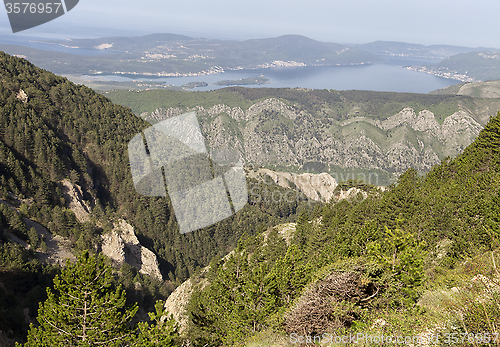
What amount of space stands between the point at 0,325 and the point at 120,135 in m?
112

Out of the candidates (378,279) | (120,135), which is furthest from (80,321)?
(120,135)

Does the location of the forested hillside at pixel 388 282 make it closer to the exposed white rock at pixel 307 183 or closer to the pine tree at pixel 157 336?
the pine tree at pixel 157 336

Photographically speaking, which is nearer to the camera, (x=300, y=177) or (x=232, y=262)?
(x=232, y=262)

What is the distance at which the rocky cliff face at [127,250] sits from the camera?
233ft

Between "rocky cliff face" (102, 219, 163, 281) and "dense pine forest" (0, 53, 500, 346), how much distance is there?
115 inches

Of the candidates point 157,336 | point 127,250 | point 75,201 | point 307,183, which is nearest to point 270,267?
point 157,336

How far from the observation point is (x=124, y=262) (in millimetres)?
72625

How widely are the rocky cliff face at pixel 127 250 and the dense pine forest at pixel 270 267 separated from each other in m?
2.92

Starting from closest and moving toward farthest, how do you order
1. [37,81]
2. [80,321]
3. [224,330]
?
[80,321]
[224,330]
[37,81]

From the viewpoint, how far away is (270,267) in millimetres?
45594

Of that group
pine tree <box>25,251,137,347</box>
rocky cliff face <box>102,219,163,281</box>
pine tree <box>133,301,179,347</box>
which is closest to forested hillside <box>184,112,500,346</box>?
pine tree <box>133,301,179,347</box>

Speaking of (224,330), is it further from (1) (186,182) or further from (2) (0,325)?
(1) (186,182)

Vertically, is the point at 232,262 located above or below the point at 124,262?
above

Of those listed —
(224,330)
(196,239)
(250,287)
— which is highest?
(250,287)
